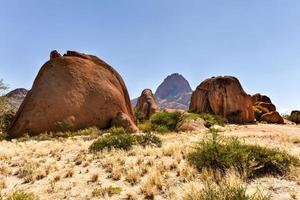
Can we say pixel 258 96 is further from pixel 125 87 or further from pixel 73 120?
pixel 73 120

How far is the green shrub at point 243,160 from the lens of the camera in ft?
31.2

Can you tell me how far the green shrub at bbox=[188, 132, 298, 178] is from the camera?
9.51m

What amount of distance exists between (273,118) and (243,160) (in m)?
40.5

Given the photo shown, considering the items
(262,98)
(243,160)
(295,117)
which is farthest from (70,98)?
(262,98)

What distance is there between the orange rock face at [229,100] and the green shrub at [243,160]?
105 ft

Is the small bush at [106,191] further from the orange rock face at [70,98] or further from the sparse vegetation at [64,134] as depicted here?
the orange rock face at [70,98]

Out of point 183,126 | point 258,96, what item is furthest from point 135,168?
point 258,96

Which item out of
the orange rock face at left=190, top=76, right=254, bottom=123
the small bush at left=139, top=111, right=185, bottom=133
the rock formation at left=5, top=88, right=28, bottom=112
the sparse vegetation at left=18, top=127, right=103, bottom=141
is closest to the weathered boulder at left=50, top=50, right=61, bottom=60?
the sparse vegetation at left=18, top=127, right=103, bottom=141

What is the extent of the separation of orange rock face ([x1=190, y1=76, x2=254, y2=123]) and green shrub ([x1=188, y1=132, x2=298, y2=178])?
32031mm

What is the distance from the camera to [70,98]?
78.0ft

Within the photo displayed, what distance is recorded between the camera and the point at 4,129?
82.2ft

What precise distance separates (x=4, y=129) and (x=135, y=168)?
62.6 ft

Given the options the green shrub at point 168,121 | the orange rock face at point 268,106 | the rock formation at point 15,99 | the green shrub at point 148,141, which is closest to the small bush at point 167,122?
the green shrub at point 168,121

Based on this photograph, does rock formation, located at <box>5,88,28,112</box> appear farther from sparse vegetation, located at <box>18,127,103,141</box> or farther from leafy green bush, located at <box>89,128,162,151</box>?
leafy green bush, located at <box>89,128,162,151</box>
